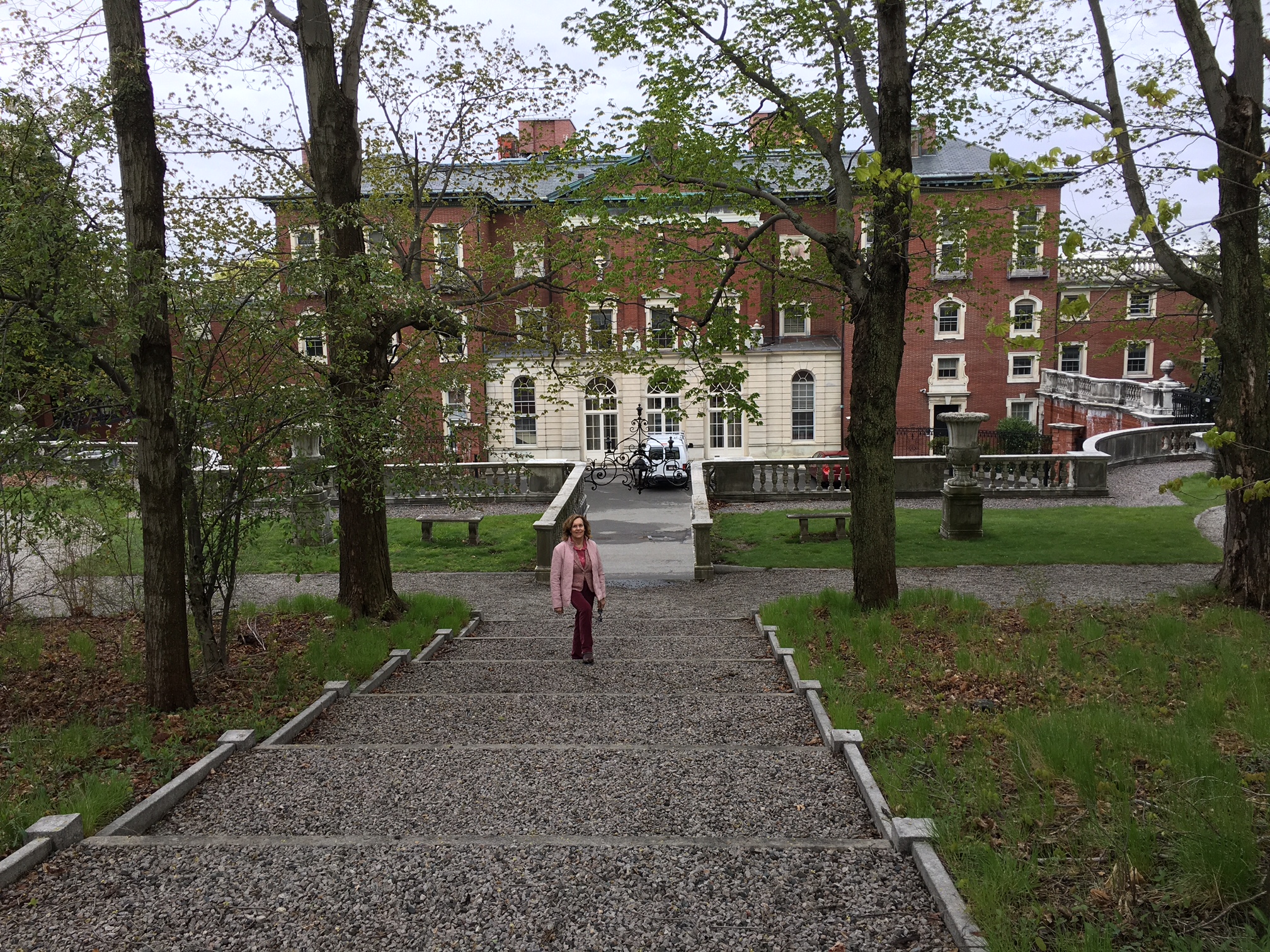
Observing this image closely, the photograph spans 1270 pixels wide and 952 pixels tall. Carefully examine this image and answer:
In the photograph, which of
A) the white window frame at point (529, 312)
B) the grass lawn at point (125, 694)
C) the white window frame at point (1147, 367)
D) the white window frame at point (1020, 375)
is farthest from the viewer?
the white window frame at point (1147, 367)

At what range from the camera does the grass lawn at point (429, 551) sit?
15531 millimetres

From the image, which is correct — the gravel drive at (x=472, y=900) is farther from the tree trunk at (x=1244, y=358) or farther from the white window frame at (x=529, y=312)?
the white window frame at (x=529, y=312)

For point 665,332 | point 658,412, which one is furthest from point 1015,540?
point 658,412

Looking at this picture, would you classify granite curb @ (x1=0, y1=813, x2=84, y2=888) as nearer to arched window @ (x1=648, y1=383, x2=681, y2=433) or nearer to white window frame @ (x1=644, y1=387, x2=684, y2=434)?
arched window @ (x1=648, y1=383, x2=681, y2=433)

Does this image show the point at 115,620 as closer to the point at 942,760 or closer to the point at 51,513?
the point at 51,513

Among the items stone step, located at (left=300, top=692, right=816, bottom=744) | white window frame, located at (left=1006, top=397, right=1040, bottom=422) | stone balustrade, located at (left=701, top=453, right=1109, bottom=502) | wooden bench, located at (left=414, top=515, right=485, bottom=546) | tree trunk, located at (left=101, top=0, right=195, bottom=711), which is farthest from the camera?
white window frame, located at (left=1006, top=397, right=1040, bottom=422)

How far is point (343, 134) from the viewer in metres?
10.6

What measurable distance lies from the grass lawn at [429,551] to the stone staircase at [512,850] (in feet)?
28.9

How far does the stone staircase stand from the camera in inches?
148

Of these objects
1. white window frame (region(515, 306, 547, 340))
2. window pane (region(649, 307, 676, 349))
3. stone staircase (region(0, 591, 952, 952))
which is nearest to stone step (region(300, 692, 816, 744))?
stone staircase (region(0, 591, 952, 952))

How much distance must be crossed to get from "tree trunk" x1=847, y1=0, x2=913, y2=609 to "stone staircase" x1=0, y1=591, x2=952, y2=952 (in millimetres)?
4120

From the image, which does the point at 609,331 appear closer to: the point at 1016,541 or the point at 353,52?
the point at 353,52

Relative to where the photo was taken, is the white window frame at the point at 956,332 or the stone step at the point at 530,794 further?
the white window frame at the point at 956,332

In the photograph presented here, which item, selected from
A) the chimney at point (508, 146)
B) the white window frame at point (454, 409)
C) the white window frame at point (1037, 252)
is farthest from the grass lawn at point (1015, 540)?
the chimney at point (508, 146)
